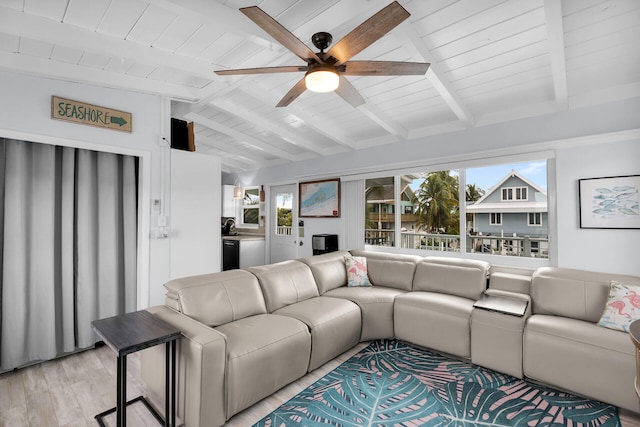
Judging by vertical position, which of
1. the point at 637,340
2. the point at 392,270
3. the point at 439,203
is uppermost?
the point at 439,203

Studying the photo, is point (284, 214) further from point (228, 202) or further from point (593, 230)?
point (593, 230)

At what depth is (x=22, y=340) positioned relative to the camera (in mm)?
2607

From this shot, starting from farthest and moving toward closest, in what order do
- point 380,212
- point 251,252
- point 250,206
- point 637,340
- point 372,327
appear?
point 250,206 < point 251,252 < point 380,212 < point 372,327 < point 637,340

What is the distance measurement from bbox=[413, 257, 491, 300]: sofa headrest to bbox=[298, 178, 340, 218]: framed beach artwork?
1906 millimetres

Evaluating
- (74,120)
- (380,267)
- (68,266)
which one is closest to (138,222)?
(68,266)

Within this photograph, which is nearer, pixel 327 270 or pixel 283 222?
pixel 327 270

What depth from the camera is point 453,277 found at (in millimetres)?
3309

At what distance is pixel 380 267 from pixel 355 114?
1987 mm

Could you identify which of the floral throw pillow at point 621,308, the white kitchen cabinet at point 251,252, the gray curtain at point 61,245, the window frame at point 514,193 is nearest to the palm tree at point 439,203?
the window frame at point 514,193

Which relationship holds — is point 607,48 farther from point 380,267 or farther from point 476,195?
point 380,267

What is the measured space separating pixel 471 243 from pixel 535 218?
0.73m

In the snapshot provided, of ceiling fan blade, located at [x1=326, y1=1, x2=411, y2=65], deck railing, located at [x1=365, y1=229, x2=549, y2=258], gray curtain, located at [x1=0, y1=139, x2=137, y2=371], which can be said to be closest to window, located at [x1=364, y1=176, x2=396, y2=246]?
deck railing, located at [x1=365, y1=229, x2=549, y2=258]

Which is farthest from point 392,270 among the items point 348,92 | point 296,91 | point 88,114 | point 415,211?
point 88,114

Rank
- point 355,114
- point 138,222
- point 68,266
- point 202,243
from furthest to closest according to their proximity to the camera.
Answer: point 355,114
point 202,243
point 138,222
point 68,266
